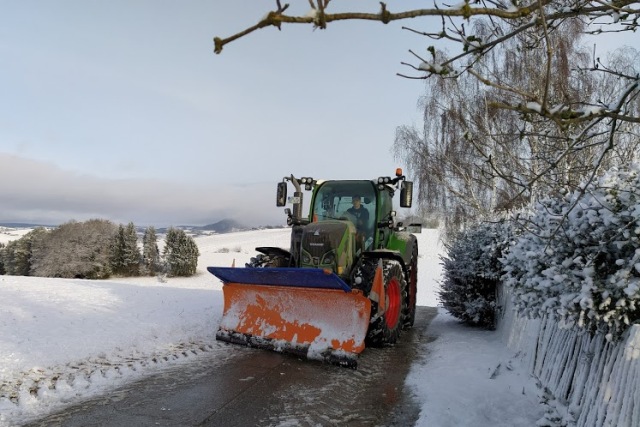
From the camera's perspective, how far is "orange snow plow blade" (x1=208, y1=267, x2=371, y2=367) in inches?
215

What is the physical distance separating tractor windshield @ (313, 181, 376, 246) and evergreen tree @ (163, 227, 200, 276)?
21.5 m

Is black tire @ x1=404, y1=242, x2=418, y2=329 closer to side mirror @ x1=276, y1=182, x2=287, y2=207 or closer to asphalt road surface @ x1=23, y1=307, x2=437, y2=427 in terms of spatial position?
asphalt road surface @ x1=23, y1=307, x2=437, y2=427

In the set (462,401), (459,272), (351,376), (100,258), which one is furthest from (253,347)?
(100,258)

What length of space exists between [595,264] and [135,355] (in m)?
4.96

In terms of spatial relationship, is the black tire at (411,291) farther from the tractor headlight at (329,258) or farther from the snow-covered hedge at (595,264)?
the snow-covered hedge at (595,264)

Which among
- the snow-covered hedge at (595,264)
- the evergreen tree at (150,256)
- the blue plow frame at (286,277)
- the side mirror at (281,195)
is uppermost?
the side mirror at (281,195)

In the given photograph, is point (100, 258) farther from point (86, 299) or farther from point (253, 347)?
point (253, 347)

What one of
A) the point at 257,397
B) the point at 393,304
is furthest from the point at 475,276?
the point at 257,397

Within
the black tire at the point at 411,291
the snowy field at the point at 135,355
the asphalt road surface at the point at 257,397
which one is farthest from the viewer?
the black tire at the point at 411,291

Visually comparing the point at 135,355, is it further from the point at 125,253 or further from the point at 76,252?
the point at 76,252

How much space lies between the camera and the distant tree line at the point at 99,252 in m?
25.9

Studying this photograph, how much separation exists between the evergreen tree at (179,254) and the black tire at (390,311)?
73.8ft

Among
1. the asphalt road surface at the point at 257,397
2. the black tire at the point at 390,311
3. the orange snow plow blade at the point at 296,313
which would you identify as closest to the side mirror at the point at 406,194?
the black tire at the point at 390,311

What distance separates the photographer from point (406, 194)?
23.6ft
